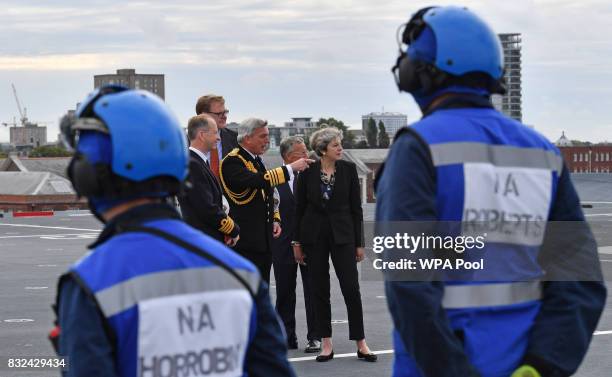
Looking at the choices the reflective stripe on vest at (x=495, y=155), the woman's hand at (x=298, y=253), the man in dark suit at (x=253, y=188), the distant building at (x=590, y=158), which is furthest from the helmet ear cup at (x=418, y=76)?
the distant building at (x=590, y=158)

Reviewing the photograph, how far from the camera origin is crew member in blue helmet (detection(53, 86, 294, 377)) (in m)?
3.03

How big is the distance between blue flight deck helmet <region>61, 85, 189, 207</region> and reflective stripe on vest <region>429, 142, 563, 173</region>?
32.4 inches

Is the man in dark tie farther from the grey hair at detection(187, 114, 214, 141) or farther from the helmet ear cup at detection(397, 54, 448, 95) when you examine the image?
the helmet ear cup at detection(397, 54, 448, 95)

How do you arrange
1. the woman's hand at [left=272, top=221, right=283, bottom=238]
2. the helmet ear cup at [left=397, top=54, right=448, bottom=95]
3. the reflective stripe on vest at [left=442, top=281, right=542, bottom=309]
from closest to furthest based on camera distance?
the reflective stripe on vest at [left=442, top=281, right=542, bottom=309] < the helmet ear cup at [left=397, top=54, right=448, bottom=95] < the woman's hand at [left=272, top=221, right=283, bottom=238]

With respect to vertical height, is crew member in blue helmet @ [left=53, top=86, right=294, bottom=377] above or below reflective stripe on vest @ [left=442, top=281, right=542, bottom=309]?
above

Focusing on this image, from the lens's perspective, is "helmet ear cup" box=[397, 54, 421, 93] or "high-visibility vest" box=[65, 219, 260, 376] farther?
"helmet ear cup" box=[397, 54, 421, 93]

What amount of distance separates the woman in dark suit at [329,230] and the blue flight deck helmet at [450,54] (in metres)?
6.92

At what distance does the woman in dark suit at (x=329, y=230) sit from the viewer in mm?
10883

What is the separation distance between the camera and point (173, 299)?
3.12 m

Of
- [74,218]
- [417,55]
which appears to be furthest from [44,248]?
[417,55]

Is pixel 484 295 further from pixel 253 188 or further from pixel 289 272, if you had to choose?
pixel 289 272

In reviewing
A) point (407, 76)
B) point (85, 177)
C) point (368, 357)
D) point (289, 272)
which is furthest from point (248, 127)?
point (85, 177)

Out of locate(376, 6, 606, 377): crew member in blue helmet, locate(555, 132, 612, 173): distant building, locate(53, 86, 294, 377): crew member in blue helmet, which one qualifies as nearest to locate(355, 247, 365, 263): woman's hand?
locate(376, 6, 606, 377): crew member in blue helmet

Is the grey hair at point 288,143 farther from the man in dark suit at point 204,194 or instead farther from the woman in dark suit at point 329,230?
the man in dark suit at point 204,194
